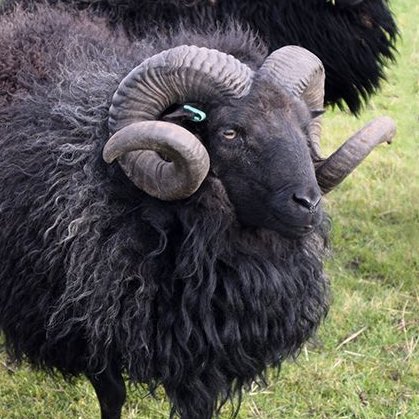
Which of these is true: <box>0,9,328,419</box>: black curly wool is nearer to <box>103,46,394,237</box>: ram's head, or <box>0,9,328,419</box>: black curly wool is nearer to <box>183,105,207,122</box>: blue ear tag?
<box>103,46,394,237</box>: ram's head

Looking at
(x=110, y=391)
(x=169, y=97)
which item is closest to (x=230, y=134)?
(x=169, y=97)

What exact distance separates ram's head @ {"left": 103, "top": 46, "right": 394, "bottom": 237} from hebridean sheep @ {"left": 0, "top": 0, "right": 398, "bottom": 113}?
139cm

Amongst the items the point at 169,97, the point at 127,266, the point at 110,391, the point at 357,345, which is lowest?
the point at 357,345

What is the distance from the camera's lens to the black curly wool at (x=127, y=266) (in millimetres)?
2861

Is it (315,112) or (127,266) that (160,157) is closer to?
(127,266)

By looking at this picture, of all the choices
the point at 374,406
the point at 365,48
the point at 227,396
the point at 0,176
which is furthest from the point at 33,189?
the point at 365,48

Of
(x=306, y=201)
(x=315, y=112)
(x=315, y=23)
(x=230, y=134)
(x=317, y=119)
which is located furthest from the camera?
(x=315, y=23)

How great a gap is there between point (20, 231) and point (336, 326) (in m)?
2.05

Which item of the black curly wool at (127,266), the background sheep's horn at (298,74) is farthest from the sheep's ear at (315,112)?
the black curly wool at (127,266)

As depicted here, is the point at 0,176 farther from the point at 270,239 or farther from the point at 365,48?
the point at 365,48

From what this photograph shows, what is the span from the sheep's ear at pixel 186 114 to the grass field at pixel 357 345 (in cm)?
135

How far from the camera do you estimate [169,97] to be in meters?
2.77

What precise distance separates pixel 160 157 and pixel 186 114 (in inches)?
6.7

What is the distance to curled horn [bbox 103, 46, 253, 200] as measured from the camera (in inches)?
105
